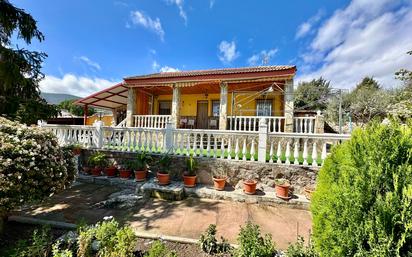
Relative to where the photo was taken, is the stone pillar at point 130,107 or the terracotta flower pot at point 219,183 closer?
the terracotta flower pot at point 219,183

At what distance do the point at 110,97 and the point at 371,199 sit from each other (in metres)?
15.5

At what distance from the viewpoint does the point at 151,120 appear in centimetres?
1120

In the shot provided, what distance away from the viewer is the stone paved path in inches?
139

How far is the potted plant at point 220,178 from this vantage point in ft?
17.2

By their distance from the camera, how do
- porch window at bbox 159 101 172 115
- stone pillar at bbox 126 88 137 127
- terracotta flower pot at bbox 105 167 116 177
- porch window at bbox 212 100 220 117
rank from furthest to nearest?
porch window at bbox 159 101 172 115
porch window at bbox 212 100 220 117
stone pillar at bbox 126 88 137 127
terracotta flower pot at bbox 105 167 116 177

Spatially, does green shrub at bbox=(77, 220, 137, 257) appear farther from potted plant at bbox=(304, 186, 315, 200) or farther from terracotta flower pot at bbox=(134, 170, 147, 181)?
potted plant at bbox=(304, 186, 315, 200)

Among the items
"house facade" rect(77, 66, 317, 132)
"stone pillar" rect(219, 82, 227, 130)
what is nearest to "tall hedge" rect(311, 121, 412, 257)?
"house facade" rect(77, 66, 317, 132)

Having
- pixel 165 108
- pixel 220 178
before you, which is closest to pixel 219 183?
pixel 220 178

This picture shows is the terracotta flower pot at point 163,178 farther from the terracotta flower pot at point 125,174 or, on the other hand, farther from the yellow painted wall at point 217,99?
the yellow painted wall at point 217,99

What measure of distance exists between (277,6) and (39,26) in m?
9.08

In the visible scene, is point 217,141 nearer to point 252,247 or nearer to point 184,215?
point 184,215

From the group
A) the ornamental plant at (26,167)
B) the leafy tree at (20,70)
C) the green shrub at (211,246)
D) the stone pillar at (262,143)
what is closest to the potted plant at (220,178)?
the stone pillar at (262,143)

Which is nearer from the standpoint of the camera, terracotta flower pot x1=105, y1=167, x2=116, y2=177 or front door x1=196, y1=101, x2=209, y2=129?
terracotta flower pot x1=105, y1=167, x2=116, y2=177

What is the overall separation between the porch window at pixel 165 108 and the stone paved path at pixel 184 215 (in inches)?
373
